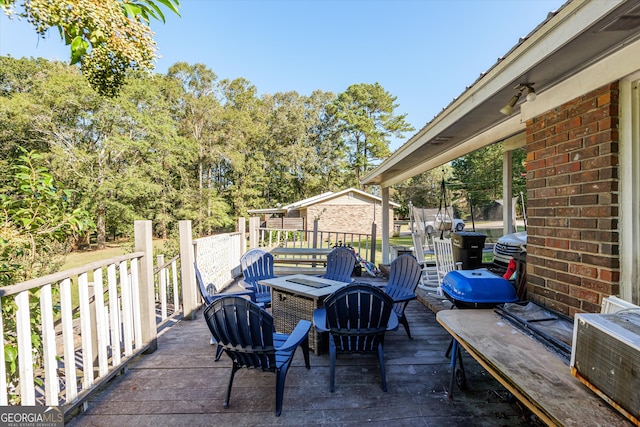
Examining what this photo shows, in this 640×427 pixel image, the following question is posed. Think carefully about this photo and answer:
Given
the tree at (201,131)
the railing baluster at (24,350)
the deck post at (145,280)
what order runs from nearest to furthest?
the railing baluster at (24,350) → the deck post at (145,280) → the tree at (201,131)

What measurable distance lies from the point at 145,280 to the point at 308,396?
72.7 inches

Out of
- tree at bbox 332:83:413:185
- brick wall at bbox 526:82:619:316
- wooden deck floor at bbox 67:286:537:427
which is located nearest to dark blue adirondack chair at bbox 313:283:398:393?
wooden deck floor at bbox 67:286:537:427

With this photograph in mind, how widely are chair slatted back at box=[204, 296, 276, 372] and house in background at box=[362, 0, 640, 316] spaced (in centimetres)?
207

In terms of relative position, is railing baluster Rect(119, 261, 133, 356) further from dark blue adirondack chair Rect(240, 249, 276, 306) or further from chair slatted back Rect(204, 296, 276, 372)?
dark blue adirondack chair Rect(240, 249, 276, 306)

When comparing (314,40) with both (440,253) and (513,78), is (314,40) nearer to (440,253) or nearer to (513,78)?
(440,253)

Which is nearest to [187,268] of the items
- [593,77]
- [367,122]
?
[593,77]

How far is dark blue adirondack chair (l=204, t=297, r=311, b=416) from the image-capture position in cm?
221

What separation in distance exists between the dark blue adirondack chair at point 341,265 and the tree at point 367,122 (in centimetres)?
2359

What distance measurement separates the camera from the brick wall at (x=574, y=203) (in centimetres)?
188

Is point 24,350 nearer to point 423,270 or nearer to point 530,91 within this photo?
point 530,91

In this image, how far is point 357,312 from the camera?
2574 millimetres

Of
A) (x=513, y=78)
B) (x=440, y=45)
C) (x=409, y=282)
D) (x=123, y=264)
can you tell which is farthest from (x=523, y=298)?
(x=440, y=45)

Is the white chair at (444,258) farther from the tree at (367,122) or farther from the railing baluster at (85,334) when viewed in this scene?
the tree at (367,122)

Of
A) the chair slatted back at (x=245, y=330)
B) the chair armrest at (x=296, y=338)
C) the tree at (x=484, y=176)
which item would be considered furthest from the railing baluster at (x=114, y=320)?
the tree at (x=484, y=176)
